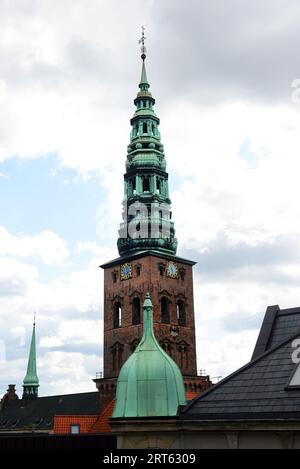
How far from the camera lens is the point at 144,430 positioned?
20.0 metres

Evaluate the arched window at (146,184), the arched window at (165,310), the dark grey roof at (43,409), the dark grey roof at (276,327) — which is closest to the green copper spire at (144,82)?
the arched window at (146,184)

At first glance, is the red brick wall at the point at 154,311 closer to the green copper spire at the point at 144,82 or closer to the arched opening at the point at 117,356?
the arched opening at the point at 117,356

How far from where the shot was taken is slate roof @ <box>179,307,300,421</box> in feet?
58.7

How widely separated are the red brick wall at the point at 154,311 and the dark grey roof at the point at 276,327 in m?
58.7

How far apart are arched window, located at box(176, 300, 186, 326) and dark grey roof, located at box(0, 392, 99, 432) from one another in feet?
70.3

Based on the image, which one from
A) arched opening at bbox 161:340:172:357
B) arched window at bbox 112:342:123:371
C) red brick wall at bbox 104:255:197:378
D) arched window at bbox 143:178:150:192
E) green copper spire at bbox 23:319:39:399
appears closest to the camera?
arched opening at bbox 161:340:172:357

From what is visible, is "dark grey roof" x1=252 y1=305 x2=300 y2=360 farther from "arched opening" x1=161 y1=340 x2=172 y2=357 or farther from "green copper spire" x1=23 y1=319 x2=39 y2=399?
"green copper spire" x1=23 y1=319 x2=39 y2=399

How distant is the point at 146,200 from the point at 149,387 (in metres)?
67.8

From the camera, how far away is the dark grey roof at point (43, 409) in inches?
4090

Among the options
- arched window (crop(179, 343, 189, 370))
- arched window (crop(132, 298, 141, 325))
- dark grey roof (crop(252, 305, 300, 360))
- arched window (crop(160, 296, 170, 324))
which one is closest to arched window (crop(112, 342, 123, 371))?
arched window (crop(132, 298, 141, 325))
